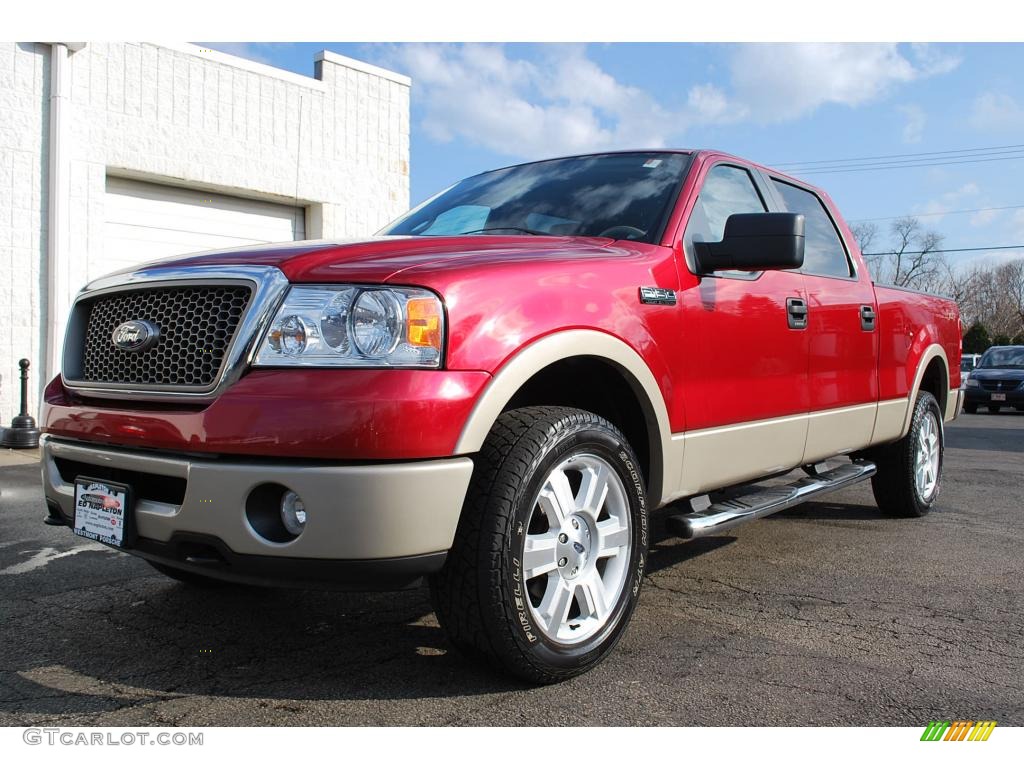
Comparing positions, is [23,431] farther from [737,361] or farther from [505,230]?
[737,361]

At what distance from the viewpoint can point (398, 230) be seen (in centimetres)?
422

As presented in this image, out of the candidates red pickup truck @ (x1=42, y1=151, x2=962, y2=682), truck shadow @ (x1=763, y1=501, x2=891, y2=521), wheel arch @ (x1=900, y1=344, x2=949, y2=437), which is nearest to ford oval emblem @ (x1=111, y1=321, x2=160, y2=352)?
red pickup truck @ (x1=42, y1=151, x2=962, y2=682)

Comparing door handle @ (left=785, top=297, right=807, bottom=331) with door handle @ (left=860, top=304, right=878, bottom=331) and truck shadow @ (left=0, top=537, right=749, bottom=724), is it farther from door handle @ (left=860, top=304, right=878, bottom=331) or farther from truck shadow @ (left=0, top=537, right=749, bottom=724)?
truck shadow @ (left=0, top=537, right=749, bottom=724)

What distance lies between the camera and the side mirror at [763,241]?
3.30 metres

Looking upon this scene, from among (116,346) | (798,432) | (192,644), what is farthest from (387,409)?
(798,432)

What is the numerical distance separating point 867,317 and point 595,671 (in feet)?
9.20

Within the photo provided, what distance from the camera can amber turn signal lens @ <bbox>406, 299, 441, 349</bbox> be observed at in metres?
2.41

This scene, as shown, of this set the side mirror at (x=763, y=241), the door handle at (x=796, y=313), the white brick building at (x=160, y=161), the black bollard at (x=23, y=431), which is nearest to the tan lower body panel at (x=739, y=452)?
the door handle at (x=796, y=313)

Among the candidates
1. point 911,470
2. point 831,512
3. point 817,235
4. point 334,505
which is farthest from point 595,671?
point 831,512

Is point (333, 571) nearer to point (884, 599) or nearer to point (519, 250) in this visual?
point (519, 250)

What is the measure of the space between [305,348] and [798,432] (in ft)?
8.31

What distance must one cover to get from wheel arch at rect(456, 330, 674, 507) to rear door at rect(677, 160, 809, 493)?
0.18 meters

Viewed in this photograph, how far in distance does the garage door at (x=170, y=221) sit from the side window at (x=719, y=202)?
7.32 meters

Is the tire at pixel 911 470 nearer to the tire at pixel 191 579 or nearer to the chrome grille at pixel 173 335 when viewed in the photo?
the tire at pixel 191 579
